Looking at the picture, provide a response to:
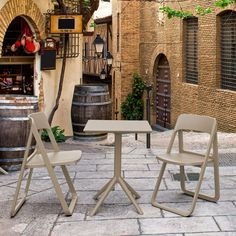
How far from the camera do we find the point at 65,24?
11.2 metres

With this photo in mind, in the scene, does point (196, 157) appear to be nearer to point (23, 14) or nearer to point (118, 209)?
point (118, 209)

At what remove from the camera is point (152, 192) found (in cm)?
591

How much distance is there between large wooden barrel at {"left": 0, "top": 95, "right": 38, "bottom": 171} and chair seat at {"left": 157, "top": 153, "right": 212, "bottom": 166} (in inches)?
86.0

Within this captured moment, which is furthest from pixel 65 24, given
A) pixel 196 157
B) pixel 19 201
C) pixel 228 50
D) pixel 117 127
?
pixel 196 157

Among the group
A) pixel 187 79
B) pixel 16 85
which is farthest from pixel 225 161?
pixel 187 79

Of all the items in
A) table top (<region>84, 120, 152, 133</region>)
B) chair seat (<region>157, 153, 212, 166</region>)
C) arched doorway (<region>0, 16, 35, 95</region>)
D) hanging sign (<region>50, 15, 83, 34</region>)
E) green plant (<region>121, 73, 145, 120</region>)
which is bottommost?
green plant (<region>121, 73, 145, 120</region>)

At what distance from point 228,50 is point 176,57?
4.02 meters

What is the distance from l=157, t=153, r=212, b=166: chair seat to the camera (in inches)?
204

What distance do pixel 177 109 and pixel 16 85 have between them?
853 centimetres

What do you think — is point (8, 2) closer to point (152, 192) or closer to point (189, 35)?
point (152, 192)

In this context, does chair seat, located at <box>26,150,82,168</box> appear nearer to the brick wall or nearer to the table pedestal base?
the table pedestal base

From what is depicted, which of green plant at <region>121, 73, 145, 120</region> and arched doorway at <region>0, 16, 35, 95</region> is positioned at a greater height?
arched doorway at <region>0, 16, 35, 95</region>

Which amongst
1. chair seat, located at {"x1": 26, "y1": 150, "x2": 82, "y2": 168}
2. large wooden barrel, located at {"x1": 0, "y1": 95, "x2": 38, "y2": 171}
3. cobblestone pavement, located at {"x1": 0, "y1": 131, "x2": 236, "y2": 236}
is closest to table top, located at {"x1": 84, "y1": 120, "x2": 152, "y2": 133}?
chair seat, located at {"x1": 26, "y1": 150, "x2": 82, "y2": 168}

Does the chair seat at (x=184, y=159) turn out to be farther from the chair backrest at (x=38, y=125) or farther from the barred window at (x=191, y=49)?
the barred window at (x=191, y=49)
